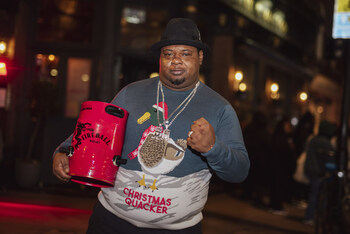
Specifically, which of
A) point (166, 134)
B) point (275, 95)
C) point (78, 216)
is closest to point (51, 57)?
point (78, 216)

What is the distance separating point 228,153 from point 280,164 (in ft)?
26.0

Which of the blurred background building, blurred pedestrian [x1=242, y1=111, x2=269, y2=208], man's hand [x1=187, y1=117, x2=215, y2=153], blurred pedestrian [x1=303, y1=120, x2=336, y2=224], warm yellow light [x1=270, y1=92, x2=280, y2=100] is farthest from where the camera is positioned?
warm yellow light [x1=270, y1=92, x2=280, y2=100]

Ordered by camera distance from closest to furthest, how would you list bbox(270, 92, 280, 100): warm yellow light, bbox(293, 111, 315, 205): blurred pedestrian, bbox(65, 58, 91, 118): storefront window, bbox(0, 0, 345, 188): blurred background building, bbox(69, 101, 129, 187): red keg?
bbox(69, 101, 129, 187): red keg < bbox(0, 0, 345, 188): blurred background building < bbox(65, 58, 91, 118): storefront window < bbox(293, 111, 315, 205): blurred pedestrian < bbox(270, 92, 280, 100): warm yellow light

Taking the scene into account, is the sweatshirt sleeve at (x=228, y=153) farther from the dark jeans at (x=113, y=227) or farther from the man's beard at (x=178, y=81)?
the dark jeans at (x=113, y=227)

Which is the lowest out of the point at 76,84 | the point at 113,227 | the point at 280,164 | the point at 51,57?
the point at 280,164

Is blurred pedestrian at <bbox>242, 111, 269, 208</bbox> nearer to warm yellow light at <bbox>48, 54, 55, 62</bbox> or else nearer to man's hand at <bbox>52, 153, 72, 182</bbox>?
warm yellow light at <bbox>48, 54, 55, 62</bbox>

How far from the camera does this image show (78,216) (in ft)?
22.6

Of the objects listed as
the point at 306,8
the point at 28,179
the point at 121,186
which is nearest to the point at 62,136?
the point at 28,179

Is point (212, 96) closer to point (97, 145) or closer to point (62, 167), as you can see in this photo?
point (97, 145)

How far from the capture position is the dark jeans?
2723 millimetres

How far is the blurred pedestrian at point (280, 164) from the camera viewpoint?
990 centimetres

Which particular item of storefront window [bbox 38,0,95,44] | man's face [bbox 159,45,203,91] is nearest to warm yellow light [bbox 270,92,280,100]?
storefront window [bbox 38,0,95,44]

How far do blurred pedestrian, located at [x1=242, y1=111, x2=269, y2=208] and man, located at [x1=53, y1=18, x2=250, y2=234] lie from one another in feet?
26.7

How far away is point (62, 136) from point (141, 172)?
786cm
